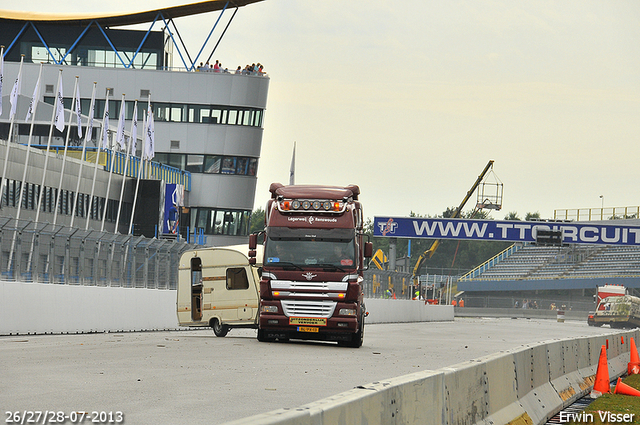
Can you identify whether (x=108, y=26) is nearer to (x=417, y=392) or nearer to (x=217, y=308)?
(x=217, y=308)

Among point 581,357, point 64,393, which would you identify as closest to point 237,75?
point 581,357

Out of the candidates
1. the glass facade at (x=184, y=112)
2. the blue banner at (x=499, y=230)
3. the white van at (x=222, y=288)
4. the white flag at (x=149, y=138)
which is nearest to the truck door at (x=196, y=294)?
the white van at (x=222, y=288)

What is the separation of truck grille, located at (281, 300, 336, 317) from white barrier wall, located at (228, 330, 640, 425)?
5.88m

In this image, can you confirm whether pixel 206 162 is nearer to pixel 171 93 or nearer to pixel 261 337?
pixel 171 93

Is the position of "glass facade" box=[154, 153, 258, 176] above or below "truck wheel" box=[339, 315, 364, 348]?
above

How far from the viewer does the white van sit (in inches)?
952

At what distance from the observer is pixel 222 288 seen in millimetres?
24469

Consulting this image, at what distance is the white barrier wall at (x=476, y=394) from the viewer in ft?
17.2

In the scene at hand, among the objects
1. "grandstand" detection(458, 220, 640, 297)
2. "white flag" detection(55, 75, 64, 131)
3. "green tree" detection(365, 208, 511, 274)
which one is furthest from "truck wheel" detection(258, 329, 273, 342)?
"green tree" detection(365, 208, 511, 274)

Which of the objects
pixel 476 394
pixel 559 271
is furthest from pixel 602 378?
pixel 559 271

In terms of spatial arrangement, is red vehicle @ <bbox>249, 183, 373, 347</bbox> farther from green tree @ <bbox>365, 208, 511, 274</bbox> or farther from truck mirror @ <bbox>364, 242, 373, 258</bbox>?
green tree @ <bbox>365, 208, 511, 274</bbox>

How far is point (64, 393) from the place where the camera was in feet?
33.3

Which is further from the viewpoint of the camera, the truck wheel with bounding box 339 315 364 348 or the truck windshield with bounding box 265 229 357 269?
the truck wheel with bounding box 339 315 364 348

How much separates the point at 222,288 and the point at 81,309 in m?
3.54
